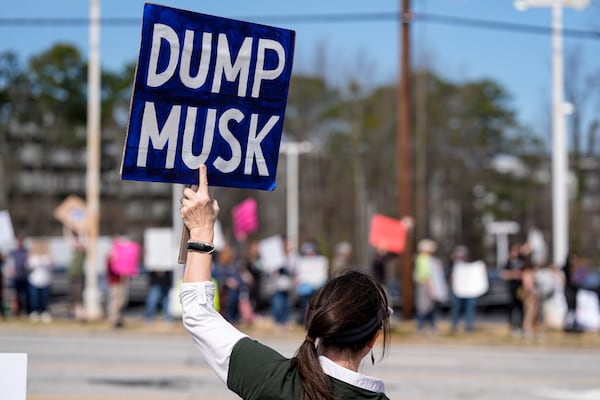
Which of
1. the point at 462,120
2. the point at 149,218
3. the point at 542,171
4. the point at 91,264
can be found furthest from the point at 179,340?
the point at 149,218

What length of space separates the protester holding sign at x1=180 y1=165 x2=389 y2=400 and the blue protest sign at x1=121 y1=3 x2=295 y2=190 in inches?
24.2

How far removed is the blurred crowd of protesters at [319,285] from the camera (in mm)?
18516

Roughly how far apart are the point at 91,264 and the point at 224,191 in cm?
3010

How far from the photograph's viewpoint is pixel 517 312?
18844mm

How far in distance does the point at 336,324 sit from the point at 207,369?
10290 millimetres

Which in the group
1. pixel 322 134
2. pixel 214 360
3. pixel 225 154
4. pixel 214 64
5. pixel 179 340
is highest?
pixel 322 134

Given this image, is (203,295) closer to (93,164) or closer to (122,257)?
(122,257)

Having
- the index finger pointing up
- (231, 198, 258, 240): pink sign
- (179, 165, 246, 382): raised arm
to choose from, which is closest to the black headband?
(179, 165, 246, 382): raised arm

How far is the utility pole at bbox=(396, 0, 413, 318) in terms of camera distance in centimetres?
2083

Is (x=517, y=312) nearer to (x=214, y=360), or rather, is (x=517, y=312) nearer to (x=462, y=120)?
(x=214, y=360)

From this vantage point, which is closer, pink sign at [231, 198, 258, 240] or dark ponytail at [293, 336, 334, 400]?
dark ponytail at [293, 336, 334, 400]

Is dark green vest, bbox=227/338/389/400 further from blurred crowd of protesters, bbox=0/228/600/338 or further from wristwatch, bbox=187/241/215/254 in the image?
blurred crowd of protesters, bbox=0/228/600/338

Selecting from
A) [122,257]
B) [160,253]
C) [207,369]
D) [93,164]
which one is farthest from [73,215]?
[207,369]

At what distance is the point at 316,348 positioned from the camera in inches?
106
